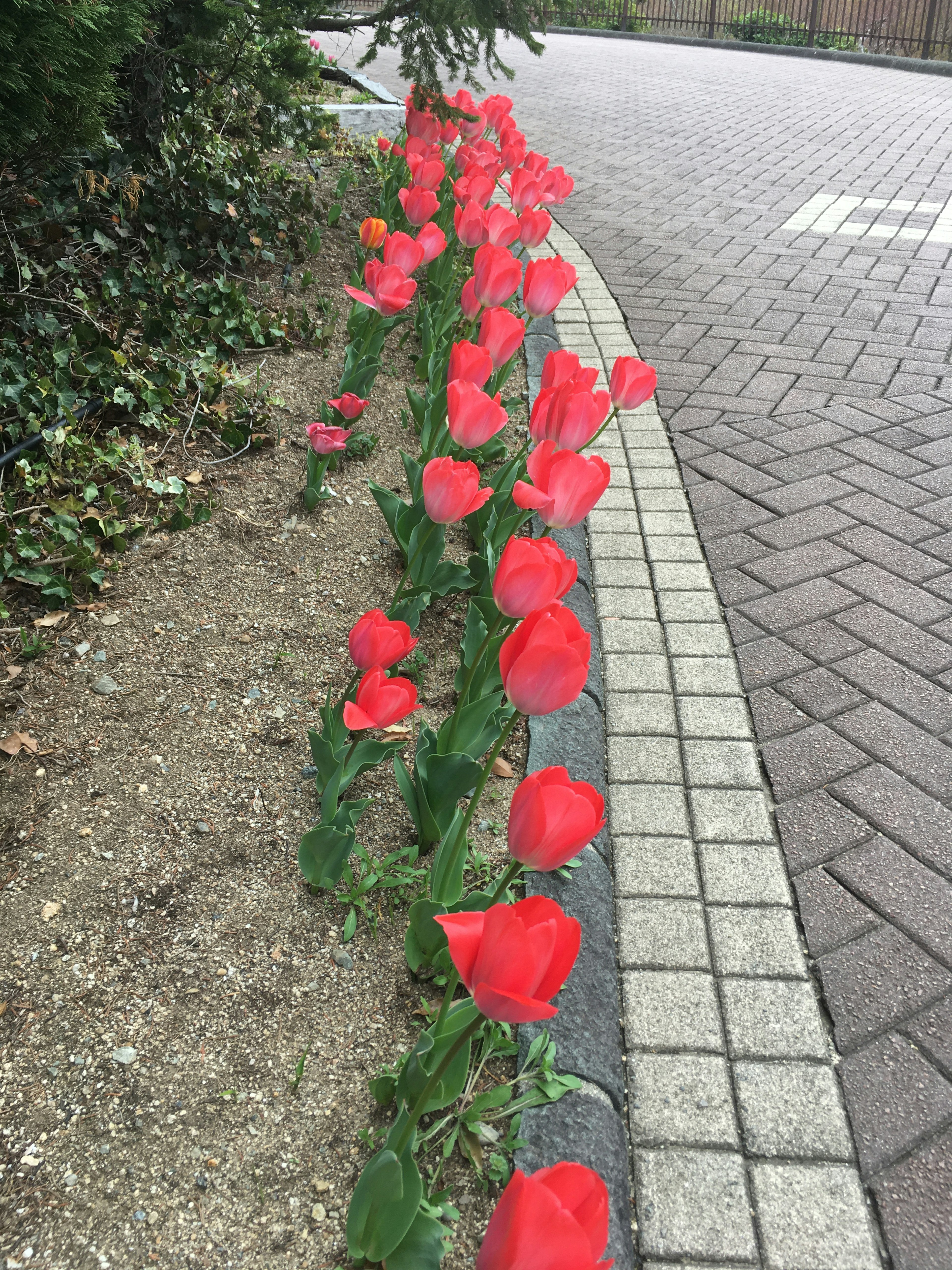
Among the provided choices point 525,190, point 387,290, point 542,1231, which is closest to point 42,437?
point 387,290

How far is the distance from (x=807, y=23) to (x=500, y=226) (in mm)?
20900

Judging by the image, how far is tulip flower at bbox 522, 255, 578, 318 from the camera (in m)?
2.76

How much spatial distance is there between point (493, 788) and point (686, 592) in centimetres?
115

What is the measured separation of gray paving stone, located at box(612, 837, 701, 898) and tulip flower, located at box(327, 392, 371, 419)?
4.45 ft

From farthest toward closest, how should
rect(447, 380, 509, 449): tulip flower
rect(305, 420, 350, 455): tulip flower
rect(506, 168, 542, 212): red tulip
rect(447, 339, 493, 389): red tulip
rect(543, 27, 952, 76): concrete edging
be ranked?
rect(543, 27, 952, 76): concrete edging, rect(506, 168, 542, 212): red tulip, rect(305, 420, 350, 455): tulip flower, rect(447, 339, 493, 389): red tulip, rect(447, 380, 509, 449): tulip flower

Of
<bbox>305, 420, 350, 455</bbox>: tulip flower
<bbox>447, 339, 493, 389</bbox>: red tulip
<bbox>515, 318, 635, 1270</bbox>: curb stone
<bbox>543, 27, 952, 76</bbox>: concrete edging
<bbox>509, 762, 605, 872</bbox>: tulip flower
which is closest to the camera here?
<bbox>509, 762, 605, 872</bbox>: tulip flower

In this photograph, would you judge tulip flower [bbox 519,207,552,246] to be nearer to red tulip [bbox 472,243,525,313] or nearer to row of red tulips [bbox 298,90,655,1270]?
row of red tulips [bbox 298,90,655,1270]

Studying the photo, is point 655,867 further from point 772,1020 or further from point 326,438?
point 326,438

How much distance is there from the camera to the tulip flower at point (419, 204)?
3.32 metres

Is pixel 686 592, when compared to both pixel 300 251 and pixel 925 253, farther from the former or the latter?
pixel 925 253

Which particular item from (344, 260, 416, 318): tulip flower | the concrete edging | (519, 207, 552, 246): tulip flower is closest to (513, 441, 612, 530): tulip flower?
(344, 260, 416, 318): tulip flower

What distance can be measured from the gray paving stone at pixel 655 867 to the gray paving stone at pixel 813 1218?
59cm

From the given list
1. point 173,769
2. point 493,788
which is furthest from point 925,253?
point 173,769

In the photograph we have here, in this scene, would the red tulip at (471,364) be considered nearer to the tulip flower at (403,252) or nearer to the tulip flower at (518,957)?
the tulip flower at (403,252)
